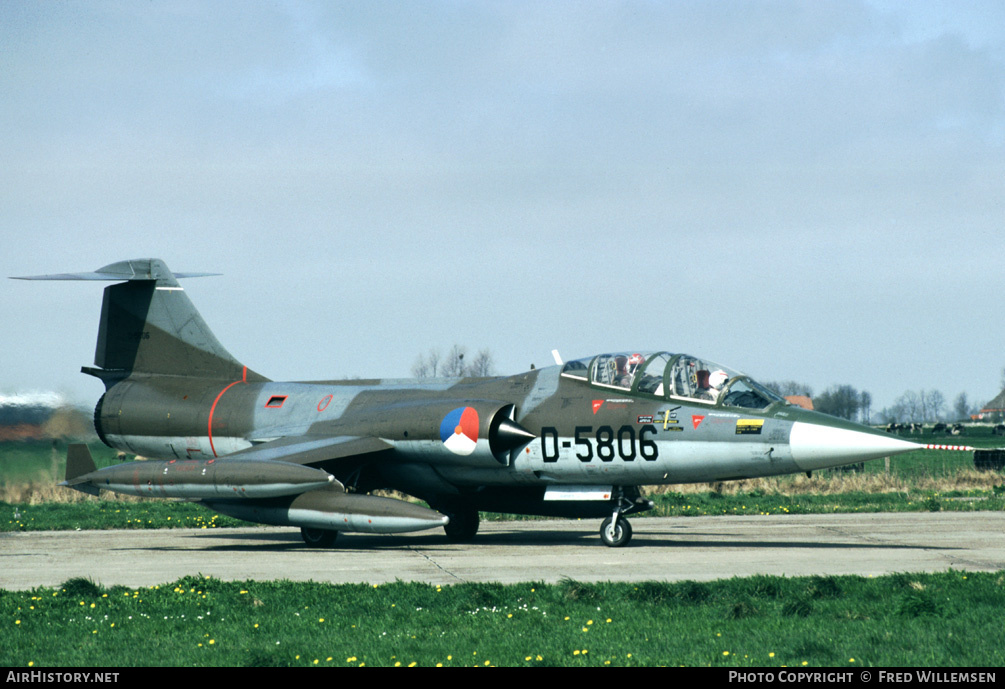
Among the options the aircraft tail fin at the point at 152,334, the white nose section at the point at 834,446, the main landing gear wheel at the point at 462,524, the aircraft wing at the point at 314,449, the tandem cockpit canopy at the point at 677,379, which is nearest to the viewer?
the white nose section at the point at 834,446

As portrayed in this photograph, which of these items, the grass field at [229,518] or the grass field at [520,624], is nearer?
the grass field at [520,624]

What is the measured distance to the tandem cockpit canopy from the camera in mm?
16250

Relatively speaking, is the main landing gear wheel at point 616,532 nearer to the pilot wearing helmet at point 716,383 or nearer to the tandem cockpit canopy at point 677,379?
the tandem cockpit canopy at point 677,379

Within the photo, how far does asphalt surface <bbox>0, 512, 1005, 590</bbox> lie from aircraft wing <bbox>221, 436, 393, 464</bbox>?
1534mm

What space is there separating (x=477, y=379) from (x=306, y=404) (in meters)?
3.53

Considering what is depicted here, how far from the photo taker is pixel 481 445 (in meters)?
17.3

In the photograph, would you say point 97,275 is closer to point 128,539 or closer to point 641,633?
point 128,539

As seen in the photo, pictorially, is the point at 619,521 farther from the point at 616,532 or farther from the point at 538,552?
the point at 538,552

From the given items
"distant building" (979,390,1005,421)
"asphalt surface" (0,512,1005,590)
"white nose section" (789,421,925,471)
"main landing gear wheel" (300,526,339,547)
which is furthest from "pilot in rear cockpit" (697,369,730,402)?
"distant building" (979,390,1005,421)

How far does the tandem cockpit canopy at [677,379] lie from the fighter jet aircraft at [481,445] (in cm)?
2

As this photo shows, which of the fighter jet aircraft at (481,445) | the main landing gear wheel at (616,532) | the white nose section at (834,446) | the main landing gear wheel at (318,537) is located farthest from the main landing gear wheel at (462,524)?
the white nose section at (834,446)

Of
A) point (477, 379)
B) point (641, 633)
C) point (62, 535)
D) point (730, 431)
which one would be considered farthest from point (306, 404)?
point (641, 633)

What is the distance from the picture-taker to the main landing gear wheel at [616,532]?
16.8 meters

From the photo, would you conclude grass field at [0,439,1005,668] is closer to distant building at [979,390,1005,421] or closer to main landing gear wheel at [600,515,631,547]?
main landing gear wheel at [600,515,631,547]
